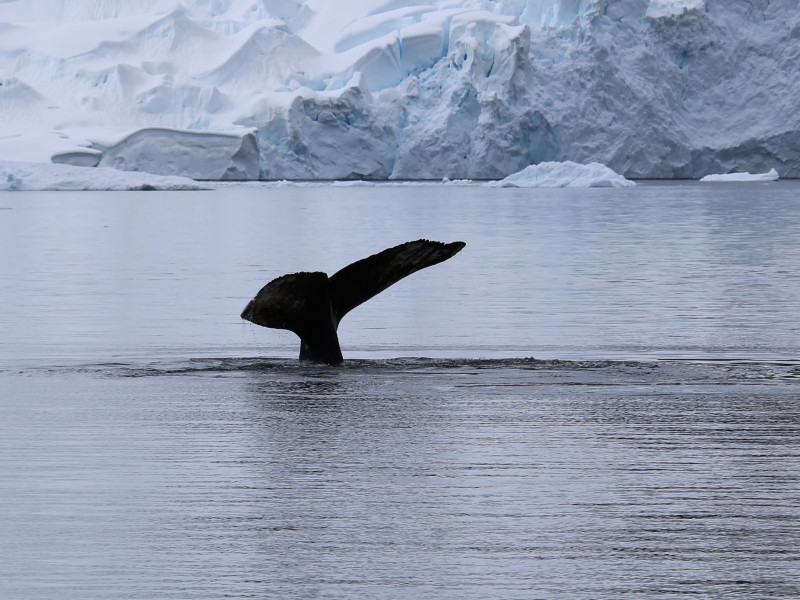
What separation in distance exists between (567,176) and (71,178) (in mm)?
21603


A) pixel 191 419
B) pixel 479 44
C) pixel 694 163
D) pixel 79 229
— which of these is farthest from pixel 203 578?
pixel 694 163

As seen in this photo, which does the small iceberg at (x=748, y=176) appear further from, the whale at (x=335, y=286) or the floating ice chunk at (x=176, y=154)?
the whale at (x=335, y=286)

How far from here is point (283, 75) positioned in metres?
65.8

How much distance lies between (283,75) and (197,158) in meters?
10.2

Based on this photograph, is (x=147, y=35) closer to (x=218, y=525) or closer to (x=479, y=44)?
(x=479, y=44)

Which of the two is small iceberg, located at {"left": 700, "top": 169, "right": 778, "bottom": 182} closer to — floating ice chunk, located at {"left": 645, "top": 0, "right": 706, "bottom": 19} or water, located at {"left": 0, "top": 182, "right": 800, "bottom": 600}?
floating ice chunk, located at {"left": 645, "top": 0, "right": 706, "bottom": 19}

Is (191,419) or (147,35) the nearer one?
(191,419)

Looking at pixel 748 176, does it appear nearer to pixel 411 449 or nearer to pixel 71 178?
pixel 71 178

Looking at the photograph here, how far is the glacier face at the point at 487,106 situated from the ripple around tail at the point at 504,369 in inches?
1809

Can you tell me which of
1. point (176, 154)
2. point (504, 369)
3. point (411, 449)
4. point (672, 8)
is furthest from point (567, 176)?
point (411, 449)

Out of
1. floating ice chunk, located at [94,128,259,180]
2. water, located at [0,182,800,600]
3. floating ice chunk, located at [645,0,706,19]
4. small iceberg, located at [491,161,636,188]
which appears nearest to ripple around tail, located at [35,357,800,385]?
water, located at [0,182,800,600]

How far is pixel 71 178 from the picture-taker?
52469mm

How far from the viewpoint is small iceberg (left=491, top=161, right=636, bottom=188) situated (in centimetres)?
5375

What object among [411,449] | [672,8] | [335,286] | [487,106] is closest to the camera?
[411,449]
